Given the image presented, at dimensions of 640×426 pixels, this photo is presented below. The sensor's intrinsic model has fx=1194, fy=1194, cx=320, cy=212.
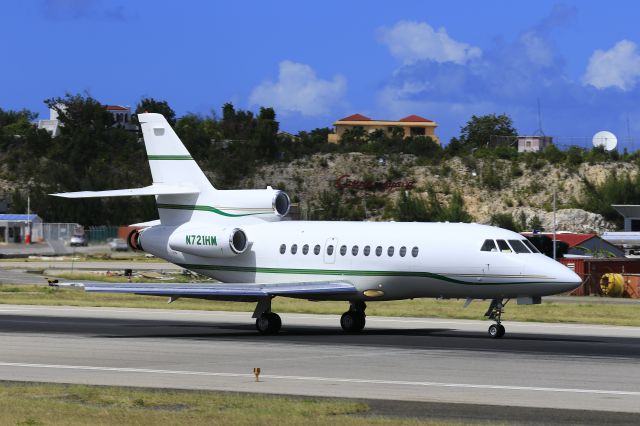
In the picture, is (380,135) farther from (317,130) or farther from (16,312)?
(16,312)

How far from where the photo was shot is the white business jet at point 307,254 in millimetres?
33438

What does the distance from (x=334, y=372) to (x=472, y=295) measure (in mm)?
10148

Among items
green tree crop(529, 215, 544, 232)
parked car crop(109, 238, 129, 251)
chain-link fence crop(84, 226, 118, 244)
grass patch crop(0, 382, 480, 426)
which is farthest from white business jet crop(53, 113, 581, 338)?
green tree crop(529, 215, 544, 232)

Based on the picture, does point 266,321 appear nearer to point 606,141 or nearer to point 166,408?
point 166,408

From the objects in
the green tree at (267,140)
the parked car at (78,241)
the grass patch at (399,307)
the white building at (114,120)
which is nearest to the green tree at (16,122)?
the white building at (114,120)

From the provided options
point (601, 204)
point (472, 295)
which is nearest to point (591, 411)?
point (472, 295)

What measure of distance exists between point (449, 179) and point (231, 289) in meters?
87.2

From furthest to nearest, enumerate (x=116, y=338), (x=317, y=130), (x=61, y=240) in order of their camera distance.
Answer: (x=317, y=130) → (x=61, y=240) → (x=116, y=338)

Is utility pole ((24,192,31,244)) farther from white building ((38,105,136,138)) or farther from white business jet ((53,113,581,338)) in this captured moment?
white business jet ((53,113,581,338))

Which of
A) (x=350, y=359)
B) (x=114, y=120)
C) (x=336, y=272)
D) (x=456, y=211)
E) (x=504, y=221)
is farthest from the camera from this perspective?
(x=114, y=120)

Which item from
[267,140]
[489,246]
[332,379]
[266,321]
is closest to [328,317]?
[266,321]

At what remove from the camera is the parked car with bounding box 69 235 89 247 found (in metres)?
86.0

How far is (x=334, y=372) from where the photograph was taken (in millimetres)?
24609

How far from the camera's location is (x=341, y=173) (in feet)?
407
